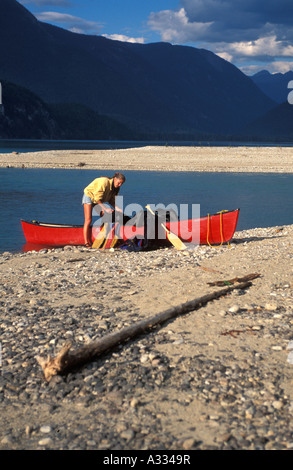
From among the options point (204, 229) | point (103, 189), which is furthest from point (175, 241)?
point (103, 189)

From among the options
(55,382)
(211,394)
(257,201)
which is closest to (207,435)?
(211,394)

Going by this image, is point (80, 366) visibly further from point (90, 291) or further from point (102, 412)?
point (90, 291)

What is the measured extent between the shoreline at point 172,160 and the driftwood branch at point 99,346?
36.1 m

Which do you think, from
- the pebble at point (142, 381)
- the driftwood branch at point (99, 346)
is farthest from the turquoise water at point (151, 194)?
the driftwood branch at point (99, 346)

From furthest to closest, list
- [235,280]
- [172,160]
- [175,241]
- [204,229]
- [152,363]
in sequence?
1. [172,160]
2. [204,229]
3. [175,241]
4. [235,280]
5. [152,363]

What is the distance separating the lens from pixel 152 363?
593 cm

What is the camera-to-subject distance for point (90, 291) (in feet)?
29.6

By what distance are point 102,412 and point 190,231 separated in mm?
8782

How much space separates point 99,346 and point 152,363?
2.24 ft

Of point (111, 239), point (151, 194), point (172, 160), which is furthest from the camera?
point (172, 160)

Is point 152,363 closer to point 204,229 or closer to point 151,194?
point 204,229

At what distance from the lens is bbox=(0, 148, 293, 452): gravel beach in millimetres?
4688

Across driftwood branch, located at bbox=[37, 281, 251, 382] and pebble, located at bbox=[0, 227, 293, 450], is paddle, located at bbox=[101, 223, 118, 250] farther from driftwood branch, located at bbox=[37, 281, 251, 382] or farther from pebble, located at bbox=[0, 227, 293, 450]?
driftwood branch, located at bbox=[37, 281, 251, 382]

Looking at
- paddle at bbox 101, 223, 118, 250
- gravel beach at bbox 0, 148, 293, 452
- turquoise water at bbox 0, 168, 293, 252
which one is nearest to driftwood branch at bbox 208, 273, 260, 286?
gravel beach at bbox 0, 148, 293, 452
